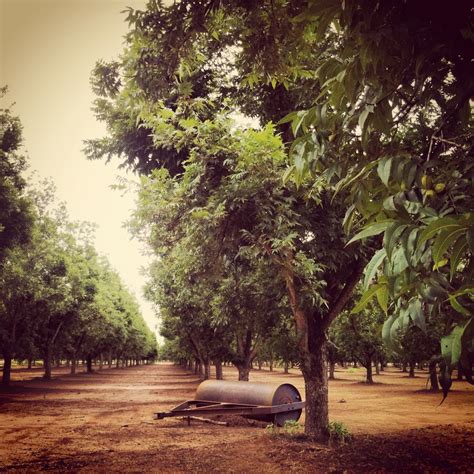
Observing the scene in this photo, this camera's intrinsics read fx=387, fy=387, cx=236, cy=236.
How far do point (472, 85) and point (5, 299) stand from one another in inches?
1176

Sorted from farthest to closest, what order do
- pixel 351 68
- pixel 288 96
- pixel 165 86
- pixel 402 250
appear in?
pixel 288 96, pixel 165 86, pixel 351 68, pixel 402 250

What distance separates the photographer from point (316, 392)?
11.3 metres

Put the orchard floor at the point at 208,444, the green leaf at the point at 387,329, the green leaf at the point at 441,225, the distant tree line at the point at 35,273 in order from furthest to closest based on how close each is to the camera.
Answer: the distant tree line at the point at 35,273 → the orchard floor at the point at 208,444 → the green leaf at the point at 387,329 → the green leaf at the point at 441,225

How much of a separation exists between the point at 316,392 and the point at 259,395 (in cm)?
236

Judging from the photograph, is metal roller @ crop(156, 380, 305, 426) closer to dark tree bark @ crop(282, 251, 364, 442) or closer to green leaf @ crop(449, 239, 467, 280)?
dark tree bark @ crop(282, 251, 364, 442)

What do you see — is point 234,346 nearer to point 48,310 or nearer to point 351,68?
point 48,310

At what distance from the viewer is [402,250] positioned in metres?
1.85

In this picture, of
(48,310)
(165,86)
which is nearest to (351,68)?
(165,86)

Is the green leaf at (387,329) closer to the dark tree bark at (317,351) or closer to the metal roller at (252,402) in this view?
the dark tree bark at (317,351)

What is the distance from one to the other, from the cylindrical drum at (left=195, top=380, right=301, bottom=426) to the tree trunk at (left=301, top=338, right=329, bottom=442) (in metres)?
1.62

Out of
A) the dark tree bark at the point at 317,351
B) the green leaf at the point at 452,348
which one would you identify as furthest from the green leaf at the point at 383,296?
the dark tree bark at the point at 317,351

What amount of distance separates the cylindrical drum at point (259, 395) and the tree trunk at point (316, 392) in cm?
162

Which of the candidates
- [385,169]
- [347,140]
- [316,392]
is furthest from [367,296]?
[316,392]

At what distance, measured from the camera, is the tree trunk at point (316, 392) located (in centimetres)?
1123
